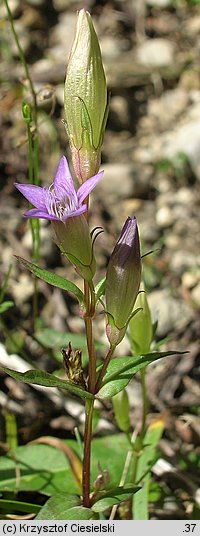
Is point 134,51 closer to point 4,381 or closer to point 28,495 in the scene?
point 4,381

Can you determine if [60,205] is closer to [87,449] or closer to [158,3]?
[87,449]

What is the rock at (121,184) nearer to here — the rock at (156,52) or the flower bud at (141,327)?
the rock at (156,52)

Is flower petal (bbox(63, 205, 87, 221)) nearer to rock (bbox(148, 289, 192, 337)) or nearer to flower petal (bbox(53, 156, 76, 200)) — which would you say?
flower petal (bbox(53, 156, 76, 200))

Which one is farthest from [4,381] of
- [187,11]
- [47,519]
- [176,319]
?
[187,11]

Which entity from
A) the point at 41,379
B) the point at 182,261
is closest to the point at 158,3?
the point at 182,261

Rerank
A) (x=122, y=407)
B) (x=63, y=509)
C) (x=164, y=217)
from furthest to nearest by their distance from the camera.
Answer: (x=164, y=217)
(x=122, y=407)
(x=63, y=509)

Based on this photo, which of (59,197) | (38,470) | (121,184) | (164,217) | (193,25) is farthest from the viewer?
(193,25)

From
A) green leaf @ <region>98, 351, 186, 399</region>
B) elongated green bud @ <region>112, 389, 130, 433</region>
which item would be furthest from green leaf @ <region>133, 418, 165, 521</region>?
green leaf @ <region>98, 351, 186, 399</region>

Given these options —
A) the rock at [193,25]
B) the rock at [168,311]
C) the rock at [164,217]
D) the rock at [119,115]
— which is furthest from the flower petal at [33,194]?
the rock at [193,25]
